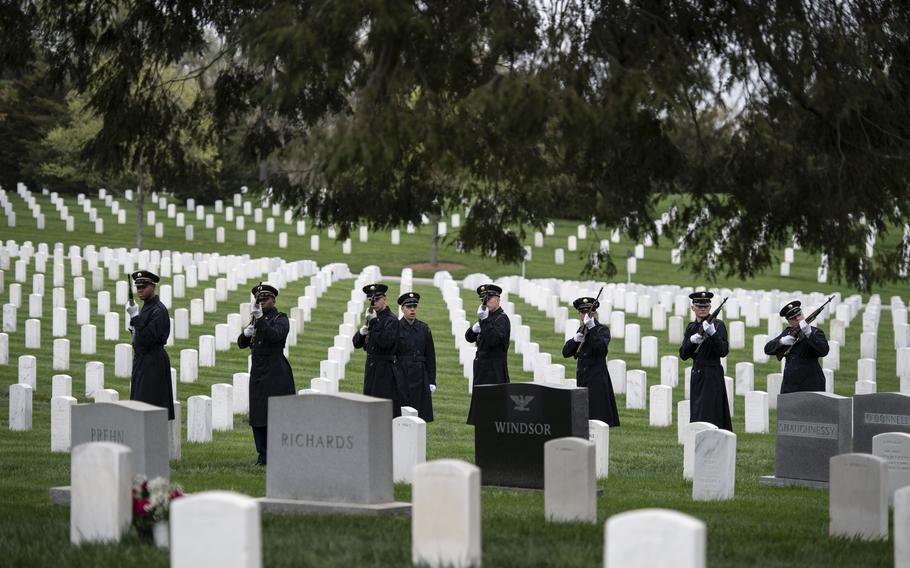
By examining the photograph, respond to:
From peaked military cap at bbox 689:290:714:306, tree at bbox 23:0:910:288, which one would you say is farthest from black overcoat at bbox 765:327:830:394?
tree at bbox 23:0:910:288

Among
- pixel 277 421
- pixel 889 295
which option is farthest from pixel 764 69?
pixel 889 295

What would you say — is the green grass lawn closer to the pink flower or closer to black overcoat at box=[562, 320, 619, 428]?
the pink flower

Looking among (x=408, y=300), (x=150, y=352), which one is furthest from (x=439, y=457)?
(x=408, y=300)

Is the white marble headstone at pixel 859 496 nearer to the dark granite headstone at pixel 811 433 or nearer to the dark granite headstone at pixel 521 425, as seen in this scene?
the dark granite headstone at pixel 521 425

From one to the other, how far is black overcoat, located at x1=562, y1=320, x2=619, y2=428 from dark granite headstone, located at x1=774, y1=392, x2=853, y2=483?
333 centimetres

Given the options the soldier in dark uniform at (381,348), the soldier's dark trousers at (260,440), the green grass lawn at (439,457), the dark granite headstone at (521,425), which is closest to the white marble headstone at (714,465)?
the green grass lawn at (439,457)

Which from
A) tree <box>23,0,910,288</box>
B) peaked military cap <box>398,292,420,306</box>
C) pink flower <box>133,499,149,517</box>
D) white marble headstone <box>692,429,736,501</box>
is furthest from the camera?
peaked military cap <box>398,292,420,306</box>

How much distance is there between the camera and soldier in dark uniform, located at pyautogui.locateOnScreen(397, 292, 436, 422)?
631 inches

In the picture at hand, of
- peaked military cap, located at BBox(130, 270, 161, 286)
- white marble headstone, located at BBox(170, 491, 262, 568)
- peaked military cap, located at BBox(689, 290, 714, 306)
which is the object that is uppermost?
peaked military cap, located at BBox(130, 270, 161, 286)

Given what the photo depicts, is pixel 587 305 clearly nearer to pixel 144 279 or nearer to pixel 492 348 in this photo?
pixel 492 348

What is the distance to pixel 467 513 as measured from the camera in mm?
7129

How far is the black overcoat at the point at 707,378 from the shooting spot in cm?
1454

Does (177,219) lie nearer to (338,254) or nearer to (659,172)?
(338,254)

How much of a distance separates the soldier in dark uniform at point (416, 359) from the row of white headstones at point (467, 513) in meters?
Answer: 5.35
